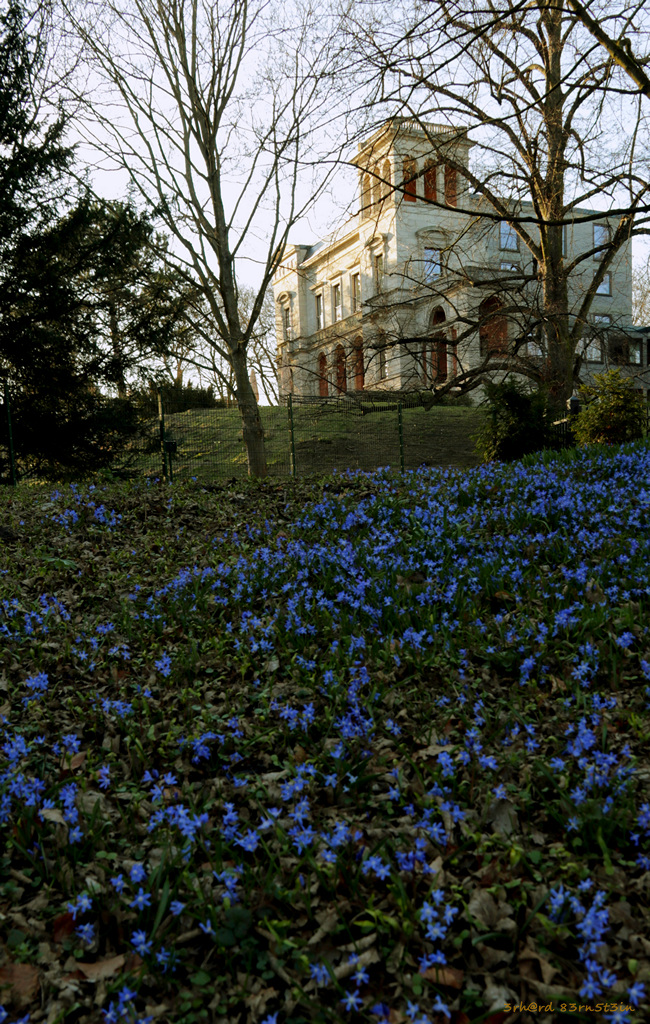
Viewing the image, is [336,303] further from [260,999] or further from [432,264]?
[260,999]

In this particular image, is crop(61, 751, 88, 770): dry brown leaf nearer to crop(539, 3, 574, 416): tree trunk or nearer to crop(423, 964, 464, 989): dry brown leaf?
crop(423, 964, 464, 989): dry brown leaf

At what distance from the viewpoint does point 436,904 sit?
2.24 m

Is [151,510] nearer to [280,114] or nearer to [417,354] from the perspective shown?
[280,114]

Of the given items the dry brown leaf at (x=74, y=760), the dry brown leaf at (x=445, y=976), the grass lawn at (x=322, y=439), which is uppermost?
the grass lawn at (x=322, y=439)

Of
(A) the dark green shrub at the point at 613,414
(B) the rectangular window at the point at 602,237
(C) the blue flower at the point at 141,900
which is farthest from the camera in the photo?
(B) the rectangular window at the point at 602,237

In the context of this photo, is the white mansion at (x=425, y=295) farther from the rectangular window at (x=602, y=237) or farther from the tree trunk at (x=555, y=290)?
the tree trunk at (x=555, y=290)

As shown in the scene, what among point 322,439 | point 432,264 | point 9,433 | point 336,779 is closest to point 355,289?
point 432,264

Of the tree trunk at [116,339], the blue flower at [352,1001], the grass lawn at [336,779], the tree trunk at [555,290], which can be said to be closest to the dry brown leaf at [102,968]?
the grass lawn at [336,779]

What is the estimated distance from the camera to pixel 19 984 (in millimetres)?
2143

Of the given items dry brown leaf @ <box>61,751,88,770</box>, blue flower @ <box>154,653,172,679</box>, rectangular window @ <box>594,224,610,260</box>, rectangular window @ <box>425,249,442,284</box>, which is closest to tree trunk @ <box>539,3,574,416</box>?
rectangular window @ <box>594,224,610,260</box>

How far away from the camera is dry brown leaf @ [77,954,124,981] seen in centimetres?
217

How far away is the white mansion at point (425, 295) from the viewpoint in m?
15.3

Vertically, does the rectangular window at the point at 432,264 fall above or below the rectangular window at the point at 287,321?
Result: below

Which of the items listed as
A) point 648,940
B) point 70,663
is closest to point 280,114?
point 70,663
